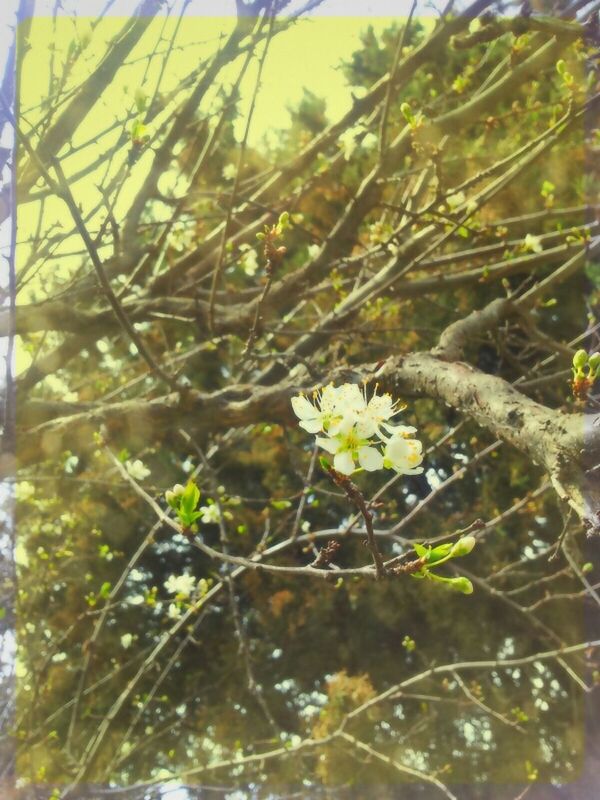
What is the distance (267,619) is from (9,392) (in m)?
3.43

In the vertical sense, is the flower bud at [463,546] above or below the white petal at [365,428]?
below

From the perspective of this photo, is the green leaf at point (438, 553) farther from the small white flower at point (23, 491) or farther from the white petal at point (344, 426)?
the small white flower at point (23, 491)

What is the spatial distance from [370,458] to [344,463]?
6cm

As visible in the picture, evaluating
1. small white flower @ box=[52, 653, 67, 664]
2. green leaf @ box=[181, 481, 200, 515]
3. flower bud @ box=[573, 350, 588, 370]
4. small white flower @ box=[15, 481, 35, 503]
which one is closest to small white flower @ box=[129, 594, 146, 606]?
small white flower @ box=[15, 481, 35, 503]

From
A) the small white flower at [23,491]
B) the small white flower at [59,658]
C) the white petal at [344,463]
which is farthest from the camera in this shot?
the small white flower at [59,658]

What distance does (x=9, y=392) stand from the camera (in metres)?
1.44

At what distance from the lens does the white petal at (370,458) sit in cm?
91

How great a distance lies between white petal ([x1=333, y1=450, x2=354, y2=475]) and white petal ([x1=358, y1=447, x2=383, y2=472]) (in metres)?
0.02

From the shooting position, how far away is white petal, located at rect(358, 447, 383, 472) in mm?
910

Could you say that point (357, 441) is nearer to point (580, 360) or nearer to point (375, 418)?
point (375, 418)

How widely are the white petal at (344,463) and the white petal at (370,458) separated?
0.9 inches

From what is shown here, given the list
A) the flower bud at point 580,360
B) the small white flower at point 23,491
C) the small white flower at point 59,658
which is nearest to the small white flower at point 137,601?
the small white flower at point 23,491

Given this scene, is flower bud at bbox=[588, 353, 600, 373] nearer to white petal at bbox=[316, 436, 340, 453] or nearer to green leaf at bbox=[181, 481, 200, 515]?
white petal at bbox=[316, 436, 340, 453]

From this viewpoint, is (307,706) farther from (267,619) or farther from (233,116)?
(233,116)
